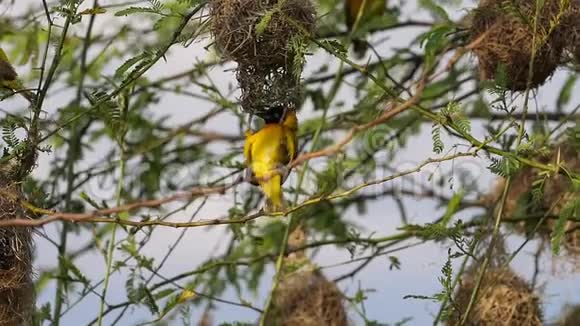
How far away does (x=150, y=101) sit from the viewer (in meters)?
4.29

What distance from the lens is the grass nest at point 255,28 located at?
240cm

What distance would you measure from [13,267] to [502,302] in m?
1.71

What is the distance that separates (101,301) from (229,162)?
3.01 ft

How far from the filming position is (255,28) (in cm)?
238

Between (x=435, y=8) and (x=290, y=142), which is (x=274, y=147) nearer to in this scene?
(x=290, y=142)

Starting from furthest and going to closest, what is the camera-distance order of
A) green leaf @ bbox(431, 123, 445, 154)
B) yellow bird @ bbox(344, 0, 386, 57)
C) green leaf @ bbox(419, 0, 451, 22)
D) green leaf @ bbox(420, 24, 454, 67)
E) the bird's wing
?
yellow bird @ bbox(344, 0, 386, 57), green leaf @ bbox(419, 0, 451, 22), green leaf @ bbox(420, 24, 454, 67), the bird's wing, green leaf @ bbox(431, 123, 445, 154)

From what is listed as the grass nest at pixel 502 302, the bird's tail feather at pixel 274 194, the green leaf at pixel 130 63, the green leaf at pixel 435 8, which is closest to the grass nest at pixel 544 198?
the grass nest at pixel 502 302

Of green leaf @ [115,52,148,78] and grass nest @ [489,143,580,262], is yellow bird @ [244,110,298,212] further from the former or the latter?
grass nest @ [489,143,580,262]

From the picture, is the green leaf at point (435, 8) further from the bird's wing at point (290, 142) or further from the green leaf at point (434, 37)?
the bird's wing at point (290, 142)

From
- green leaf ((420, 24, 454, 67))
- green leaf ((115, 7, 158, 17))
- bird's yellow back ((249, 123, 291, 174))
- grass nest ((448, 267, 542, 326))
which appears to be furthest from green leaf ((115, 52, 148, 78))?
grass nest ((448, 267, 542, 326))

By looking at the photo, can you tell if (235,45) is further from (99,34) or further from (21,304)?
(99,34)

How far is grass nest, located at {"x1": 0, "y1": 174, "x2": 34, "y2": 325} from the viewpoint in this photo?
90.8 inches

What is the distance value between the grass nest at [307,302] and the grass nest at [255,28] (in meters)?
1.38

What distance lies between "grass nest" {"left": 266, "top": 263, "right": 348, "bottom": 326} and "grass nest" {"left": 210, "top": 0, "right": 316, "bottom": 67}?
1.38 m
